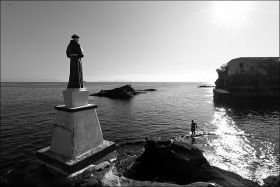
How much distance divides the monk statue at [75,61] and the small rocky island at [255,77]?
70.8 meters

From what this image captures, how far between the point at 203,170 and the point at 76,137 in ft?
27.3

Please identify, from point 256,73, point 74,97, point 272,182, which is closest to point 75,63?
point 74,97

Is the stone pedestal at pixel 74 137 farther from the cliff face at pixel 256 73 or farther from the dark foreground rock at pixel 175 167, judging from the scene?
the cliff face at pixel 256 73

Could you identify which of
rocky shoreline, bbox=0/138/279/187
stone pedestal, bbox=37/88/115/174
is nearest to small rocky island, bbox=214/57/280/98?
rocky shoreline, bbox=0/138/279/187

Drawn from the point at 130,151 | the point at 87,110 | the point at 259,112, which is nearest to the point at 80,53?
the point at 87,110

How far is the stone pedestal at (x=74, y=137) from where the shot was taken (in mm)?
6805

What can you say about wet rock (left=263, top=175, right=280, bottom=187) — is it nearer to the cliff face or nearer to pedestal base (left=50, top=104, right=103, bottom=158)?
pedestal base (left=50, top=104, right=103, bottom=158)

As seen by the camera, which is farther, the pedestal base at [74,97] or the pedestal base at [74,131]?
the pedestal base at [74,97]

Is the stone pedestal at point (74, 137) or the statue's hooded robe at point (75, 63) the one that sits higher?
the statue's hooded robe at point (75, 63)

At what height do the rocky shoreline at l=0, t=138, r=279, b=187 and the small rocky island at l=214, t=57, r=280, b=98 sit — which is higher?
the small rocky island at l=214, t=57, r=280, b=98

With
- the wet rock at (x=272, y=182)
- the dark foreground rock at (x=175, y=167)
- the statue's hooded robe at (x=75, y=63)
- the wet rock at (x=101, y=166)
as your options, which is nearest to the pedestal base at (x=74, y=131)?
the wet rock at (x=101, y=166)

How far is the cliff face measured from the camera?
64.4m

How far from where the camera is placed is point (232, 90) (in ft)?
227

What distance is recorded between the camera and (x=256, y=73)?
64750 mm
